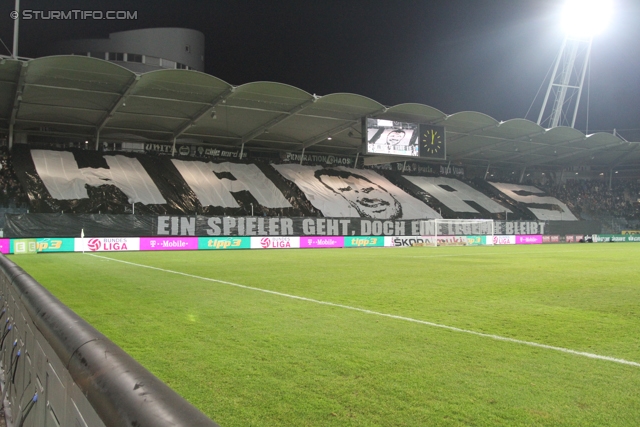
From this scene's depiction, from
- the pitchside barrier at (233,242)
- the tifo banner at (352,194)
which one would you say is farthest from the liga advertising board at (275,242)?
the tifo banner at (352,194)

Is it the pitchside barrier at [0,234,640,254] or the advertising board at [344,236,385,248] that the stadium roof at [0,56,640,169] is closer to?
the advertising board at [344,236,385,248]

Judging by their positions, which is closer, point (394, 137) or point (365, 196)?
point (394, 137)

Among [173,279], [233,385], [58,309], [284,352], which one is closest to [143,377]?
[58,309]

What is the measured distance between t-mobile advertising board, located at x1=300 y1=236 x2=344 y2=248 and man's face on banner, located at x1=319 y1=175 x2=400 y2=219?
21.7 feet

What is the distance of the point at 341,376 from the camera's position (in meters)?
4.39

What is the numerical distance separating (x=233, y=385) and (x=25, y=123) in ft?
128

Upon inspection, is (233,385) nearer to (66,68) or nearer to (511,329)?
(511,329)

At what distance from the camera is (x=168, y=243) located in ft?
98.2

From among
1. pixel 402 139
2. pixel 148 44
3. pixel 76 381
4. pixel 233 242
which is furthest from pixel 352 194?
pixel 76 381

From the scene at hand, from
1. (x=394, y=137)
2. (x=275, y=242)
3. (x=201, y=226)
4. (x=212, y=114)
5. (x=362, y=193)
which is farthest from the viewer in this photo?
(x=362, y=193)

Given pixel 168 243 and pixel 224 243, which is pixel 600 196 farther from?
pixel 168 243

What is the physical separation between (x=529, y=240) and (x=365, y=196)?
1449 cm

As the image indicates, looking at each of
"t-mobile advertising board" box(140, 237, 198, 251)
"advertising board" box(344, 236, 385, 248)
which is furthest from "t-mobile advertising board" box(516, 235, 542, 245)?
"t-mobile advertising board" box(140, 237, 198, 251)

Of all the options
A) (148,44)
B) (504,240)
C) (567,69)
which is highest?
(148,44)
